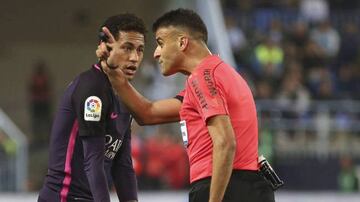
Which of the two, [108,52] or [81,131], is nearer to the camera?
[81,131]

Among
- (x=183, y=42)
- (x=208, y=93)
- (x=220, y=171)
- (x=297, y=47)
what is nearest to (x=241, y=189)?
(x=220, y=171)

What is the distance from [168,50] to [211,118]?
21.0 inches

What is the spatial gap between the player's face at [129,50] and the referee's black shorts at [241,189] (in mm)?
805

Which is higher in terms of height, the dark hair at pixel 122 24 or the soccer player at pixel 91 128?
the dark hair at pixel 122 24

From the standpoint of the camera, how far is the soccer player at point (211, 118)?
5176 millimetres

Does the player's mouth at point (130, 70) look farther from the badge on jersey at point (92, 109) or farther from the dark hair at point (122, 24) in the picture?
the badge on jersey at point (92, 109)

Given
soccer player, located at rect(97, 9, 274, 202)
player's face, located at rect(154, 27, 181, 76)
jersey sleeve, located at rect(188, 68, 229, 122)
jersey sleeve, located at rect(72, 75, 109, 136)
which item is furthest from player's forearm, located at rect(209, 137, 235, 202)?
jersey sleeve, located at rect(72, 75, 109, 136)

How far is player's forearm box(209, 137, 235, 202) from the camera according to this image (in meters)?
5.14

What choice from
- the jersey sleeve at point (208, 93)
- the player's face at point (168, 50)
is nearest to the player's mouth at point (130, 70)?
the player's face at point (168, 50)

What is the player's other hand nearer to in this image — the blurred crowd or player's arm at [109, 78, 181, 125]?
player's arm at [109, 78, 181, 125]

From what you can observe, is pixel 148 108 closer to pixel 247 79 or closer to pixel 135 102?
pixel 135 102

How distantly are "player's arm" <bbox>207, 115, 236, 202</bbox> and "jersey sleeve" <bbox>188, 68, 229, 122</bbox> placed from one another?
10cm

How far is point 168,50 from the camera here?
555 centimetres

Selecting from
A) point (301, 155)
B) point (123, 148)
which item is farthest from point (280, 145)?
point (123, 148)
